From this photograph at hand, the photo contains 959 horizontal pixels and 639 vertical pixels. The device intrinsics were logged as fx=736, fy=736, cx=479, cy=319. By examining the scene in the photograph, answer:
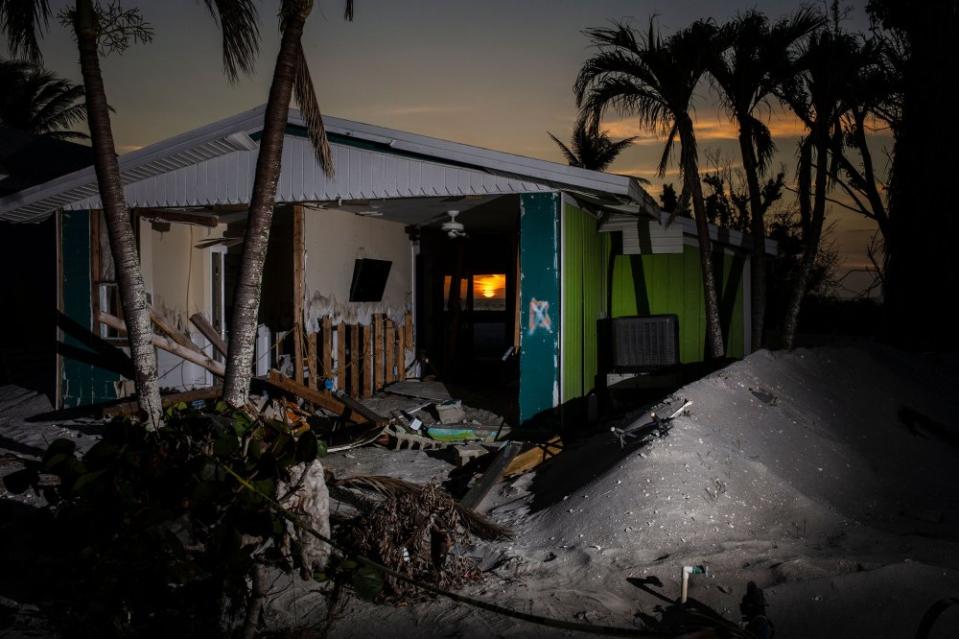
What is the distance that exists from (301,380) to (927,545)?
783 centimetres

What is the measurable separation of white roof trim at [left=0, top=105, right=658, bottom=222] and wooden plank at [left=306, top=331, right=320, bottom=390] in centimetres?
295

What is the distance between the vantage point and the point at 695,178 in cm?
1050

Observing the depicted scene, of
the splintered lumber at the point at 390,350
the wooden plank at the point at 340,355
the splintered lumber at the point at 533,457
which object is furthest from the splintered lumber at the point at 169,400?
the splintered lumber at the point at 390,350

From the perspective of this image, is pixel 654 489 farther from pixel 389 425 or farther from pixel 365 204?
pixel 365 204

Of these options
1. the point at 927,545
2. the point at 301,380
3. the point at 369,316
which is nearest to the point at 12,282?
the point at 369,316

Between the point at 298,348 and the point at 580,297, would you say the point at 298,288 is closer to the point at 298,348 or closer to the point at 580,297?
the point at 298,348

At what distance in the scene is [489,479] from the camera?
727cm

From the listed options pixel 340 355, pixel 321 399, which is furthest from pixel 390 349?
pixel 321 399

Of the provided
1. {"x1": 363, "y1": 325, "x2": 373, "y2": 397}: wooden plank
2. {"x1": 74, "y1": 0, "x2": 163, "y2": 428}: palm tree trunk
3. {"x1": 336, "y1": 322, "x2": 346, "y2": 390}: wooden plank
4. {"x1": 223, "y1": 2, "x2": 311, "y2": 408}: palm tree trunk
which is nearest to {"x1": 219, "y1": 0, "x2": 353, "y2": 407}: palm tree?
{"x1": 223, "y1": 2, "x2": 311, "y2": 408}: palm tree trunk

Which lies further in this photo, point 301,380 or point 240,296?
point 301,380

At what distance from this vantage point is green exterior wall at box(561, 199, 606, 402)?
9867mm

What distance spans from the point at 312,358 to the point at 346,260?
2.09 meters

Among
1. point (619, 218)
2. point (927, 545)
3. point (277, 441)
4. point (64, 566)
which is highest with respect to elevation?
point (619, 218)

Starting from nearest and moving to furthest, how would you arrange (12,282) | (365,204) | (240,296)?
1. (240,296)
2. (365,204)
3. (12,282)
